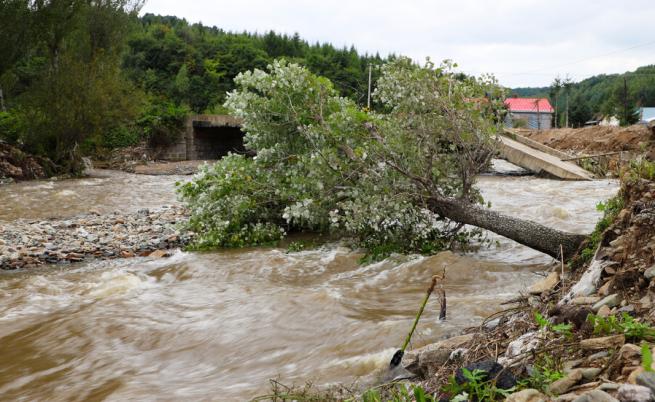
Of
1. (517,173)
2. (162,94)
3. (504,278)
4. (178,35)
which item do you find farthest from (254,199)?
(178,35)

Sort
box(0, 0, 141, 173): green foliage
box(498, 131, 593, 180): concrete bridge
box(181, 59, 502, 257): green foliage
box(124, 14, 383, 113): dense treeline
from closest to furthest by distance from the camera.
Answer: box(181, 59, 502, 257): green foliage < box(498, 131, 593, 180): concrete bridge < box(0, 0, 141, 173): green foliage < box(124, 14, 383, 113): dense treeline

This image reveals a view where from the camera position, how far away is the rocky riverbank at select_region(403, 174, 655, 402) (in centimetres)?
256

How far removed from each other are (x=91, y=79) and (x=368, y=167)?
69.8 feet

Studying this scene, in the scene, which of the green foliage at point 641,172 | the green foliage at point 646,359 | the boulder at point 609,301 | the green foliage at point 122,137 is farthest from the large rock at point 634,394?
the green foliage at point 122,137

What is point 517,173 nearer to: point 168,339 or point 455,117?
point 455,117

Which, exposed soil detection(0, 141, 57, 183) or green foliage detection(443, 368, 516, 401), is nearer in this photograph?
green foliage detection(443, 368, 516, 401)

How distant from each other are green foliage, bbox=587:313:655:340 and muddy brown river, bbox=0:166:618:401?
155 cm

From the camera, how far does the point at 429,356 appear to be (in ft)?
11.9

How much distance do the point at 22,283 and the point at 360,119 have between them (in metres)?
5.44

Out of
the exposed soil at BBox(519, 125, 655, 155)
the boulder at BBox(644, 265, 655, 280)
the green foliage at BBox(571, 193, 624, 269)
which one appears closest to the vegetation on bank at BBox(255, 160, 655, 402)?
the boulder at BBox(644, 265, 655, 280)

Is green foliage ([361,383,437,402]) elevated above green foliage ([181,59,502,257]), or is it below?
below

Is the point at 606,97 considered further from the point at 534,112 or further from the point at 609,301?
the point at 609,301

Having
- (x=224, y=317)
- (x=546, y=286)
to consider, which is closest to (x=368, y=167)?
(x=224, y=317)

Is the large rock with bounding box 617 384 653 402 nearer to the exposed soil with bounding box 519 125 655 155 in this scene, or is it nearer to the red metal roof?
the exposed soil with bounding box 519 125 655 155
